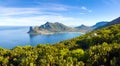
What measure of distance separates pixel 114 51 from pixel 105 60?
2289 millimetres

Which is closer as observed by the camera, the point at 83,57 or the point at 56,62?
the point at 56,62

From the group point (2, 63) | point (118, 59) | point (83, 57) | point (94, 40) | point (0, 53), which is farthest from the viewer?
point (94, 40)

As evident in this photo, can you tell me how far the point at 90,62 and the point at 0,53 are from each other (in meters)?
24.5

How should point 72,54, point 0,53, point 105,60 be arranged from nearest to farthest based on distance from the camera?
point 105,60 < point 72,54 < point 0,53

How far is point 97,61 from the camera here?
2848cm

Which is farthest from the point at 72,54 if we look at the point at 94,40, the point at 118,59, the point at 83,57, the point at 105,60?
the point at 94,40

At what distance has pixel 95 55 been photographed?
2892 centimetres

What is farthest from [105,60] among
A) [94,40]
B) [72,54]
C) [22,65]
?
[94,40]

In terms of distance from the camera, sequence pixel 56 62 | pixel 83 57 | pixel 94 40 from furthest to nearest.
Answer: pixel 94 40 → pixel 83 57 → pixel 56 62

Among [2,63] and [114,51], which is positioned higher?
[114,51]

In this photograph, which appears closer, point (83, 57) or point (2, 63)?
point (83, 57)

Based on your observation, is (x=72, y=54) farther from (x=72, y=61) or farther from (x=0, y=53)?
(x=0, y=53)

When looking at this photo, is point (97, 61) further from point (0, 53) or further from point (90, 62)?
point (0, 53)

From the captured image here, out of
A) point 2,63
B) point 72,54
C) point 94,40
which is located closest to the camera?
point 72,54
